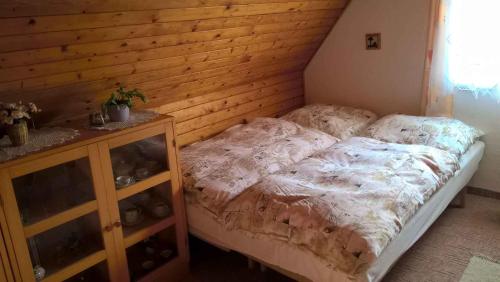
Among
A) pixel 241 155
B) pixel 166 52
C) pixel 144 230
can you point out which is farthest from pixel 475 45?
pixel 144 230

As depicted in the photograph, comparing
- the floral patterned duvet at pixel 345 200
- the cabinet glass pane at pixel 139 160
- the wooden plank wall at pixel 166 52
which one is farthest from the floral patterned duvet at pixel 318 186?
the wooden plank wall at pixel 166 52

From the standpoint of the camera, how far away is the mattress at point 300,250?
1.78 metres

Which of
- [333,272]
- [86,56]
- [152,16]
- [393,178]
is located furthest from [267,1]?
[333,272]

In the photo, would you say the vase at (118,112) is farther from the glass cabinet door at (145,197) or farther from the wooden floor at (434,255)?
the wooden floor at (434,255)

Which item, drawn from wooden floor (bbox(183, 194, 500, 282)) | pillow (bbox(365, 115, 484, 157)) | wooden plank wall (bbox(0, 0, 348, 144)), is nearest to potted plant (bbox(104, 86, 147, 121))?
wooden plank wall (bbox(0, 0, 348, 144))

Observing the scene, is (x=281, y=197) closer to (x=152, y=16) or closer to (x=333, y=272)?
(x=333, y=272)

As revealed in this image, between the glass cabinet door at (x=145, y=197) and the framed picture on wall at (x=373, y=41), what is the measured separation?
6.64 ft

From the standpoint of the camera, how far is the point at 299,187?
2.10 m

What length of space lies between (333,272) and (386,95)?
Result: 2076 millimetres

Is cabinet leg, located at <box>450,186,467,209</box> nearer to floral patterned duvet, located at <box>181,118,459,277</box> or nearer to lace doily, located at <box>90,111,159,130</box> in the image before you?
floral patterned duvet, located at <box>181,118,459,277</box>

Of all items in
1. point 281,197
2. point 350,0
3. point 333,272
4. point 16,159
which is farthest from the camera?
point 350,0

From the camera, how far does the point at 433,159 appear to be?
7.79 feet

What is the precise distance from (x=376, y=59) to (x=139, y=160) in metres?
2.22

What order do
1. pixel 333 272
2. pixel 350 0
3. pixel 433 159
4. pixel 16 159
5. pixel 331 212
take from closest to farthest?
1. pixel 16 159
2. pixel 333 272
3. pixel 331 212
4. pixel 433 159
5. pixel 350 0
